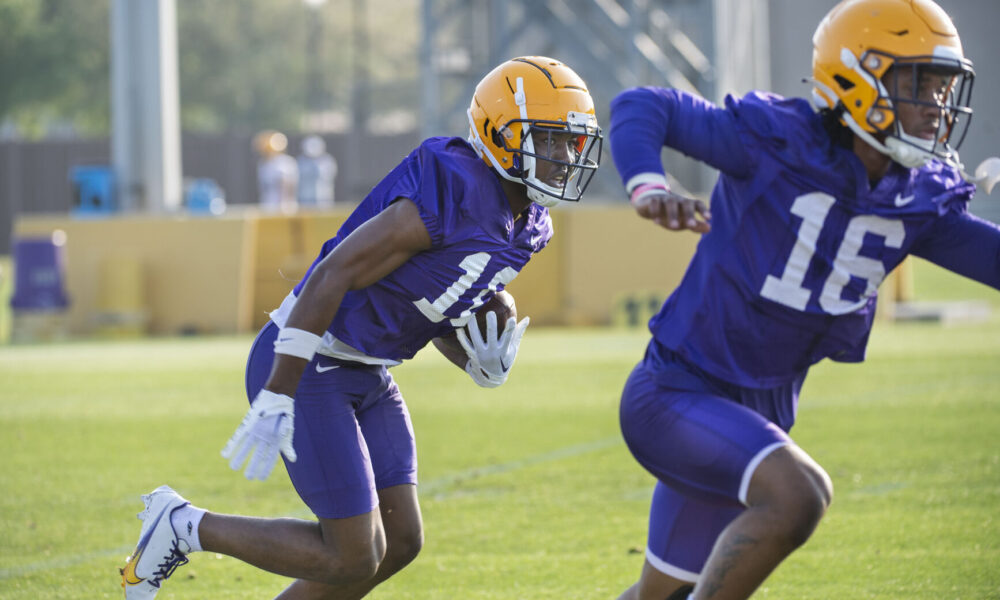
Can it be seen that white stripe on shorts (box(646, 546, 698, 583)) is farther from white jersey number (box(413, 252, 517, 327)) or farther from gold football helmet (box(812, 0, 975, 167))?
gold football helmet (box(812, 0, 975, 167))

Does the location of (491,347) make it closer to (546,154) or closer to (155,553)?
(546,154)

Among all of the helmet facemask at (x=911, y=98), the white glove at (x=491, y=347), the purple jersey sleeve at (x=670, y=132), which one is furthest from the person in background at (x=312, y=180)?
the helmet facemask at (x=911, y=98)

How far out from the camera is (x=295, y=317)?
3279mm

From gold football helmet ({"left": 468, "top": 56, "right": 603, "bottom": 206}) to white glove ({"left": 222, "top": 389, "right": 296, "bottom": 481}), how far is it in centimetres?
90

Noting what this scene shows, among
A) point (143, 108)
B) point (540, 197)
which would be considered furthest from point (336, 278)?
point (143, 108)

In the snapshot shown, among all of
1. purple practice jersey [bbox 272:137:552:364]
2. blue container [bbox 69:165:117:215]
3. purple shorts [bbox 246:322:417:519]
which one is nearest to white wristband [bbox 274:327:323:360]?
purple practice jersey [bbox 272:137:552:364]

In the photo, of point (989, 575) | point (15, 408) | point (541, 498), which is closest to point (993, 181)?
point (989, 575)

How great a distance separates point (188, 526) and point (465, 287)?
1.06 m

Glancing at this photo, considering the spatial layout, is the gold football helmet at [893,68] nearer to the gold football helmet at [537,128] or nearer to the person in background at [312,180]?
the gold football helmet at [537,128]

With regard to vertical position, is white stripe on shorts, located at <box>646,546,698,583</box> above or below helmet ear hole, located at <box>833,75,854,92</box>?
below

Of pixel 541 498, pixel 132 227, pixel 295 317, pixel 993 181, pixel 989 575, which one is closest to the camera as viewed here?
pixel 295 317

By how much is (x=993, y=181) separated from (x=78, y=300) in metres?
12.8

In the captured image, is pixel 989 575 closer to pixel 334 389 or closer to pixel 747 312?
pixel 747 312

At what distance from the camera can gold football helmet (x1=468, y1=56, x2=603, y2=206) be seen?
11.6ft
